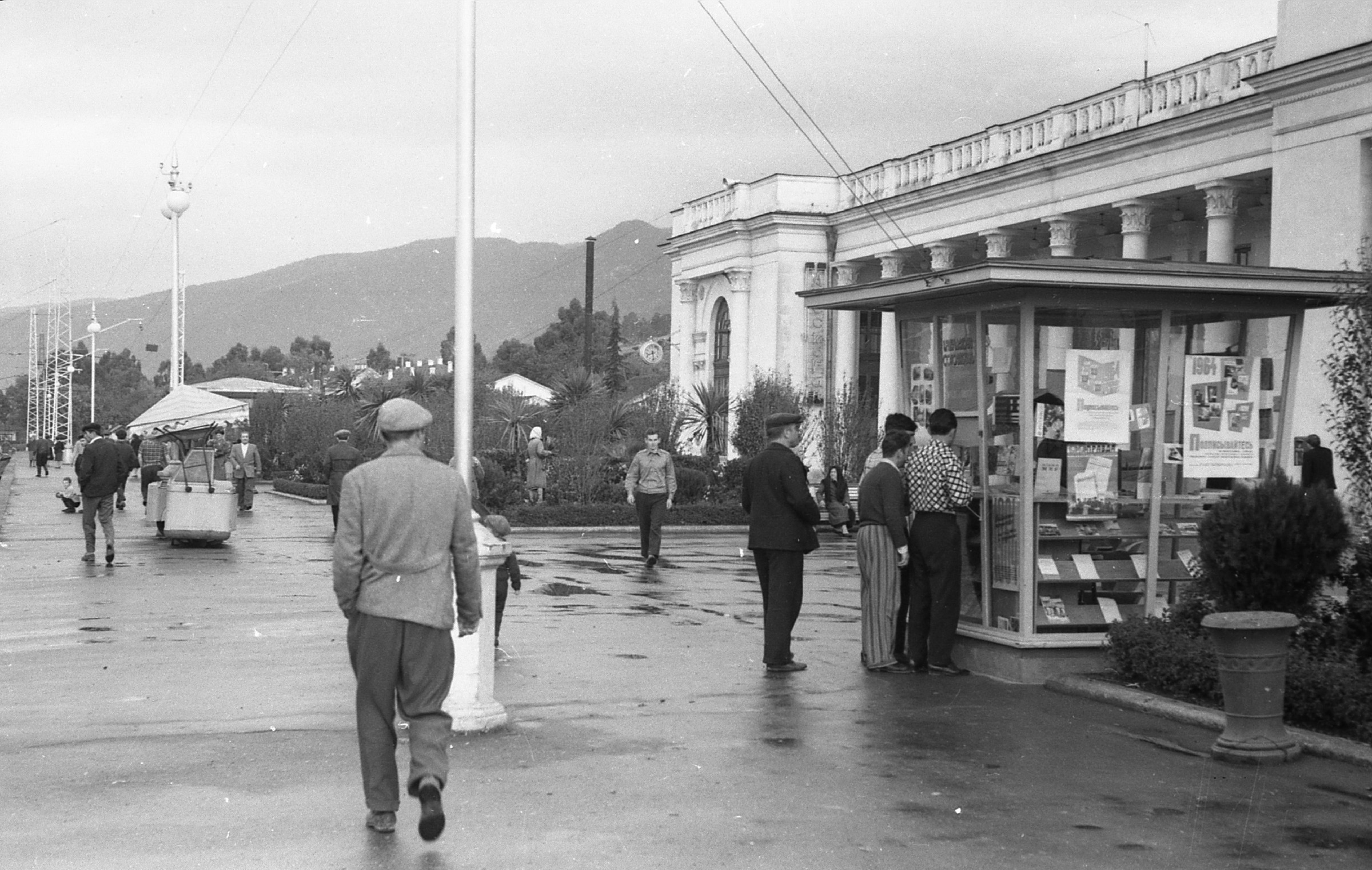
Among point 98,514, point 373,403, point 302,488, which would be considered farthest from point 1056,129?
point 98,514

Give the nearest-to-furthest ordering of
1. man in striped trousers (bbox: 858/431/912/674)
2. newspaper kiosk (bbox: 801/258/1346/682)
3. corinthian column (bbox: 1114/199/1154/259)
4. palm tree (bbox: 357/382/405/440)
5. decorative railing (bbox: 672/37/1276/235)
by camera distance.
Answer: newspaper kiosk (bbox: 801/258/1346/682) → man in striped trousers (bbox: 858/431/912/674) → decorative railing (bbox: 672/37/1276/235) → corinthian column (bbox: 1114/199/1154/259) → palm tree (bbox: 357/382/405/440)

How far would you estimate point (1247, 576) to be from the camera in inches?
395

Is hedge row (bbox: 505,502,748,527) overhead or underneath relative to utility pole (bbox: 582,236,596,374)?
underneath

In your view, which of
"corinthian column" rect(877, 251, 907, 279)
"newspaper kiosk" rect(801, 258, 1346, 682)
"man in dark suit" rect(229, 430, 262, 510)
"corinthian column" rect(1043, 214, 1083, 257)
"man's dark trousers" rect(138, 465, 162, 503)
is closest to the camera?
"newspaper kiosk" rect(801, 258, 1346, 682)

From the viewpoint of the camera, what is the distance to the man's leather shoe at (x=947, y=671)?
457 inches

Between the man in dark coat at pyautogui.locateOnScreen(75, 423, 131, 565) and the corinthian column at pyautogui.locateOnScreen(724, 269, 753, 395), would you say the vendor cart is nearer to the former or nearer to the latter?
the man in dark coat at pyautogui.locateOnScreen(75, 423, 131, 565)

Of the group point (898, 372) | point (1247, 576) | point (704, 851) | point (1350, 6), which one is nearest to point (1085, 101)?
point (1350, 6)

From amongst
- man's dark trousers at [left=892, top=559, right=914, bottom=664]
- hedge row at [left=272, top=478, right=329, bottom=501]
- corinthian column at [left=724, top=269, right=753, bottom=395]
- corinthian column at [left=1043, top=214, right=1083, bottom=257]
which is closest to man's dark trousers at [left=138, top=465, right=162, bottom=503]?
hedge row at [left=272, top=478, right=329, bottom=501]

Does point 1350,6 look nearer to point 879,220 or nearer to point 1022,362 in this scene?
point 1022,362

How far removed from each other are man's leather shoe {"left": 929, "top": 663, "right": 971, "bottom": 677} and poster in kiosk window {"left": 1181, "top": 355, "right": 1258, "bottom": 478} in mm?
2287

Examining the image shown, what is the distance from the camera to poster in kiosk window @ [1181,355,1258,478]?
1193cm

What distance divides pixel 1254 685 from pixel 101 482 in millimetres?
17130

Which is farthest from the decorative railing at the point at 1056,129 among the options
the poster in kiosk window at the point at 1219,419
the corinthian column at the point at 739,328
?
the poster in kiosk window at the point at 1219,419

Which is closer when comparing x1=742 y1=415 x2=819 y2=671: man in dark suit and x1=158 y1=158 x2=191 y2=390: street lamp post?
x1=742 y1=415 x2=819 y2=671: man in dark suit
